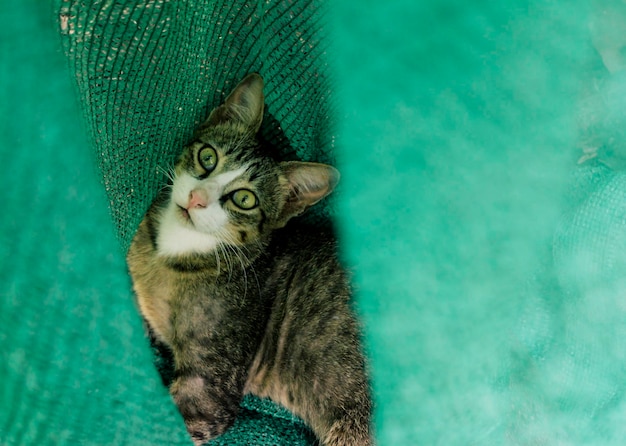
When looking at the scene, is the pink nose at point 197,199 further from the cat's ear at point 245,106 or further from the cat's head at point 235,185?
the cat's ear at point 245,106

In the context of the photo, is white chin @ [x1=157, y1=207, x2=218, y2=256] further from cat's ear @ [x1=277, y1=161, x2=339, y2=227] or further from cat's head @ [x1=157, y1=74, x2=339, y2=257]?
cat's ear @ [x1=277, y1=161, x2=339, y2=227]

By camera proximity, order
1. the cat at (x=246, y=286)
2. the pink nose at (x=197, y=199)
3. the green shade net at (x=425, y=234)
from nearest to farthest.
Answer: the pink nose at (x=197, y=199), the cat at (x=246, y=286), the green shade net at (x=425, y=234)

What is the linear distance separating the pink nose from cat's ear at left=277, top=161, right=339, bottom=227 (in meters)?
0.25

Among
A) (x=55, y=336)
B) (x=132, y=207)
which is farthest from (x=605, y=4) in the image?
(x=55, y=336)

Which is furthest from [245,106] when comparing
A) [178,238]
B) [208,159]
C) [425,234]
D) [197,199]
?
[425,234]

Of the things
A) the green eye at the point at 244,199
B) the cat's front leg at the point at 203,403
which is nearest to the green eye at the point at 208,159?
the green eye at the point at 244,199

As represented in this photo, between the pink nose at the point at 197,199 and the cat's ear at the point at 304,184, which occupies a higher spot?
the cat's ear at the point at 304,184

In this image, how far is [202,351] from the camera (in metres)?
1.56

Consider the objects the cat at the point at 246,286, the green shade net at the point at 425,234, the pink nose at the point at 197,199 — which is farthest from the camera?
the green shade net at the point at 425,234

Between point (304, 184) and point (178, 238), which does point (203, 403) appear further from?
point (304, 184)

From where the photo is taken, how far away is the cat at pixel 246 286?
1.50 metres

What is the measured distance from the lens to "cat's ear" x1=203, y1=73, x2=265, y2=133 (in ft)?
4.73

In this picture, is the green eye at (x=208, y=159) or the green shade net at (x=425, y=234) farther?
the green shade net at (x=425, y=234)

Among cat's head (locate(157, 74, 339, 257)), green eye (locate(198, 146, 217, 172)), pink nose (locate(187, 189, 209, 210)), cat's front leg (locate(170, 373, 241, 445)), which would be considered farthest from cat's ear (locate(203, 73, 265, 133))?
cat's front leg (locate(170, 373, 241, 445))
